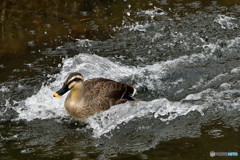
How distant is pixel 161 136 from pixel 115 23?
4.63 metres

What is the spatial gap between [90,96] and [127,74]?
4.76 ft

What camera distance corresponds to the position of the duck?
7223mm

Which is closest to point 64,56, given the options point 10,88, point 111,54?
point 111,54

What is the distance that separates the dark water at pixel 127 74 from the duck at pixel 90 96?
0.47 feet

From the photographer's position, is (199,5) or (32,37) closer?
(32,37)

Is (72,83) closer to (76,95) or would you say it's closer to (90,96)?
(76,95)

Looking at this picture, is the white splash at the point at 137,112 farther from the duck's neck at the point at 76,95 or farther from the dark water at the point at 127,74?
the duck's neck at the point at 76,95

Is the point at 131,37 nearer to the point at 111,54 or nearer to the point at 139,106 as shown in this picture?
the point at 111,54

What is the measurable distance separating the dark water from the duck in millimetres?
143

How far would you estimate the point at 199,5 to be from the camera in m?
11.0

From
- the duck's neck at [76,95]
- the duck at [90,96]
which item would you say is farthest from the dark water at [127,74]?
the duck's neck at [76,95]

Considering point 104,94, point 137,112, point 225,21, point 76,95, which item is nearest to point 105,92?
point 104,94

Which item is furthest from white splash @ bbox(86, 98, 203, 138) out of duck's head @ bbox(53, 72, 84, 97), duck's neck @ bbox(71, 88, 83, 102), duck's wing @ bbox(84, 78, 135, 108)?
duck's head @ bbox(53, 72, 84, 97)

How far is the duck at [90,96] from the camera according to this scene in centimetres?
722
